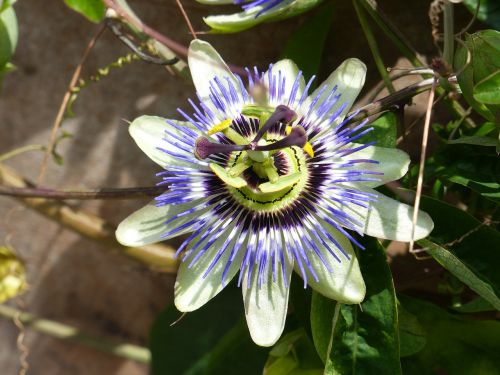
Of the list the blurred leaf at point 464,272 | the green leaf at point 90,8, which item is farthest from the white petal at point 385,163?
the green leaf at point 90,8

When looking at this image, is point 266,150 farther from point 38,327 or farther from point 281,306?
point 38,327

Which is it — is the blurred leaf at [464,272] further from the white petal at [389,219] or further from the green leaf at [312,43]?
the green leaf at [312,43]

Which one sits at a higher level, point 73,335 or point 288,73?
point 288,73

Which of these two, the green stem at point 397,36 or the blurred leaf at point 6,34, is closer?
the green stem at point 397,36

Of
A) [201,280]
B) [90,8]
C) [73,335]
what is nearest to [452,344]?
[201,280]

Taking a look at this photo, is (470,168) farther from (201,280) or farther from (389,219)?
(201,280)


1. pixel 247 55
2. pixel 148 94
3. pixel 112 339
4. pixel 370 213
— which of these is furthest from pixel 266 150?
pixel 112 339

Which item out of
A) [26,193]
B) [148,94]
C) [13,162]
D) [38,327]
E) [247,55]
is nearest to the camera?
[26,193]
